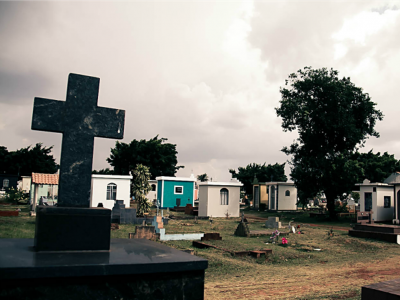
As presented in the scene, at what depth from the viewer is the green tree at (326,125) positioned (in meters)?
25.9

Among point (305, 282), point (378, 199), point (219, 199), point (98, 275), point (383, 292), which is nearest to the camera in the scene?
point (98, 275)

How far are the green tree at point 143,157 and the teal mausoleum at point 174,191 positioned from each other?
11886 mm

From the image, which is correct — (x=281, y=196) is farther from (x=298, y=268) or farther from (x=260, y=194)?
(x=298, y=268)

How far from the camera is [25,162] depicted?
5234 centimetres

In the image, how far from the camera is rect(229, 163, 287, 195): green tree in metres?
52.7

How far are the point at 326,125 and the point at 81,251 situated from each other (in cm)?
2553

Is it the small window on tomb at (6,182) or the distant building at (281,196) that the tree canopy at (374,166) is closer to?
the distant building at (281,196)

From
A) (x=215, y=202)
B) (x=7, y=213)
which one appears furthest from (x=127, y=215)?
(x=215, y=202)

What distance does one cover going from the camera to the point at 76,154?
4.24 metres

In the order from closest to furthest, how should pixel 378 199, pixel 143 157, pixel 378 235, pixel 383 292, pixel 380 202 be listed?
pixel 383 292 < pixel 378 235 < pixel 378 199 < pixel 380 202 < pixel 143 157

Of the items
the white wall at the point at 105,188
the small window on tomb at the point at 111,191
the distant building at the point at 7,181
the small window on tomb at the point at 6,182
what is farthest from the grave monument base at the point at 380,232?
the small window on tomb at the point at 6,182

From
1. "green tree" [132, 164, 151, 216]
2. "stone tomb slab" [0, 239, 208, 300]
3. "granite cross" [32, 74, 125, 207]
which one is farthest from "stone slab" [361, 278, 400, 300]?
"green tree" [132, 164, 151, 216]

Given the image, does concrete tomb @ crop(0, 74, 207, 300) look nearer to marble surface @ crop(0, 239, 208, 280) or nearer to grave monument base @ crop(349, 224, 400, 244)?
marble surface @ crop(0, 239, 208, 280)

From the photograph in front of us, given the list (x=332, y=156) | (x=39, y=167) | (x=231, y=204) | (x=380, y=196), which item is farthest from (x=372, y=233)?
(x=39, y=167)
